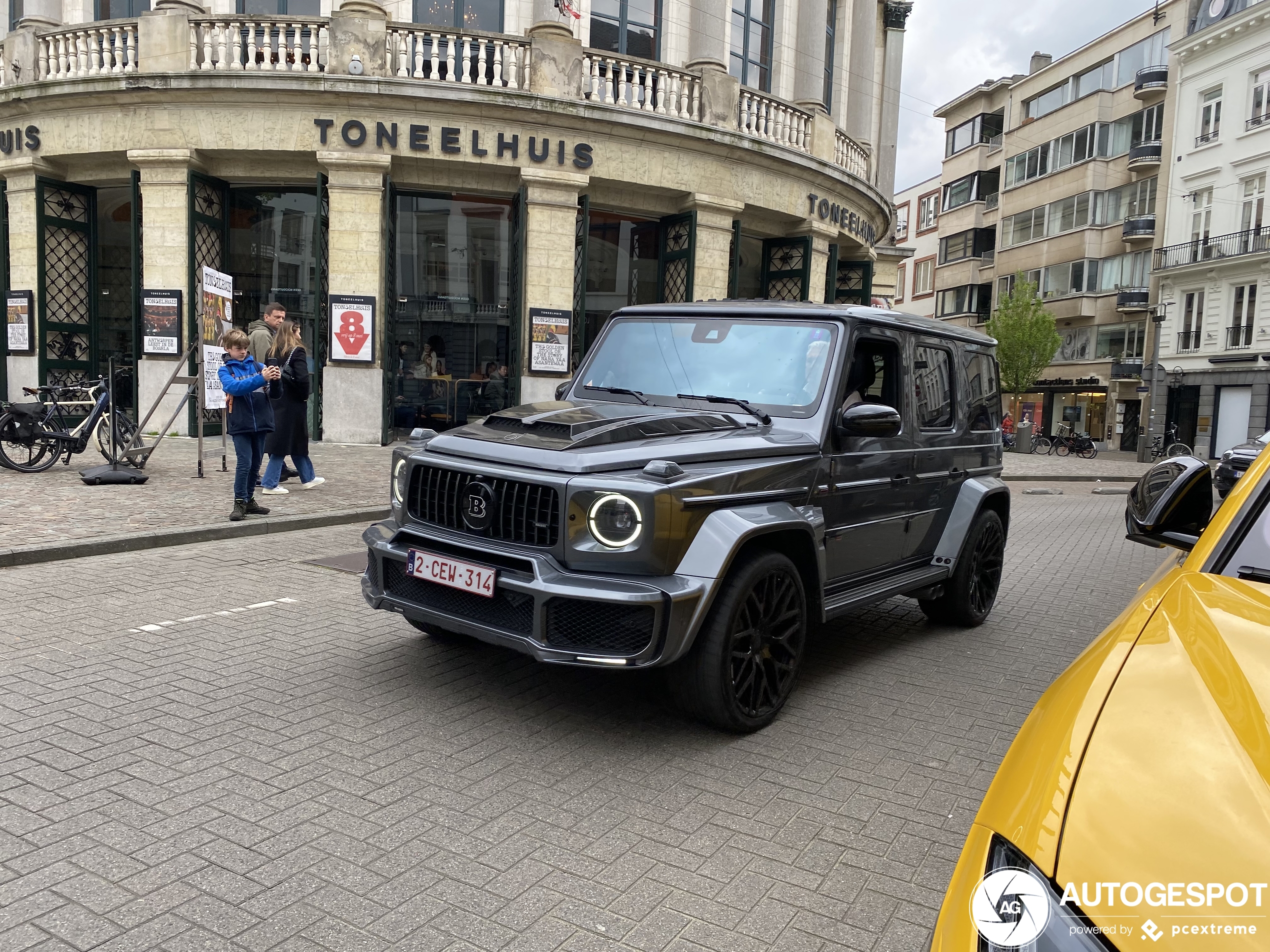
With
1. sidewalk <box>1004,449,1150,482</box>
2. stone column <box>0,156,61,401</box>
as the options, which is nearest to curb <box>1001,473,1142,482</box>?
sidewalk <box>1004,449,1150,482</box>

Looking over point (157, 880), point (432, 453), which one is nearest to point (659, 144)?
point (432, 453)

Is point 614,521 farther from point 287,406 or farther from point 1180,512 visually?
point 287,406

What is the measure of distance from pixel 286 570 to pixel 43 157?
14973mm

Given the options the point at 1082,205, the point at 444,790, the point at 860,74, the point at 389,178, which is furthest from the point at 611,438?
the point at 1082,205

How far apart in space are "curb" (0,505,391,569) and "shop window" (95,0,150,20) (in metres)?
15.4

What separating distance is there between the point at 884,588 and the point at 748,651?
145cm

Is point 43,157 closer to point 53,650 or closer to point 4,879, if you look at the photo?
point 53,650

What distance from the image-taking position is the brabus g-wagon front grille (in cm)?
377

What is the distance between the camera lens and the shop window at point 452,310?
717 inches

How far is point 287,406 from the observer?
413 inches

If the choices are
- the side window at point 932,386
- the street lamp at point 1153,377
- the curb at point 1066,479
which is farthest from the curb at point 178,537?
the street lamp at point 1153,377

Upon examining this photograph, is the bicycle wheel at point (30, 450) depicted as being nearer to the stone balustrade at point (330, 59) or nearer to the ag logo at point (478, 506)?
the stone balustrade at point (330, 59)

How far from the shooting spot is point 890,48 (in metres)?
28.0

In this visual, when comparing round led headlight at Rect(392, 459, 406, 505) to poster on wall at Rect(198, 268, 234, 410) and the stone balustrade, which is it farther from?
the stone balustrade
